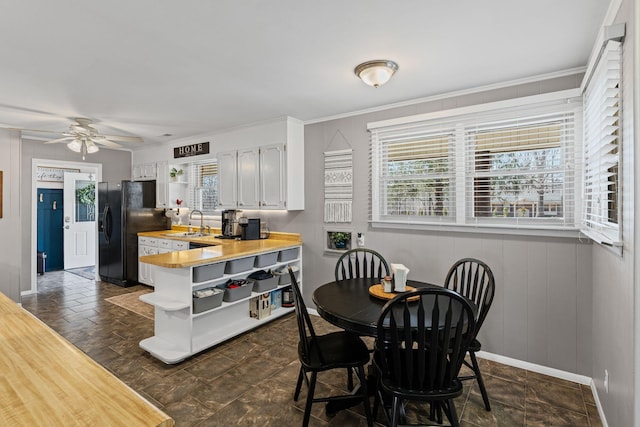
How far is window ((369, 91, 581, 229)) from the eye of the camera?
2686mm

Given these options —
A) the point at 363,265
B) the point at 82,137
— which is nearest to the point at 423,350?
the point at 363,265

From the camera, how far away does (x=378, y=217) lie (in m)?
3.67

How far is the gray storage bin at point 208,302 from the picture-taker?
2.96 metres

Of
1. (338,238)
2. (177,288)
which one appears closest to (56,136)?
(177,288)

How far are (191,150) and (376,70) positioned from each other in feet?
12.0

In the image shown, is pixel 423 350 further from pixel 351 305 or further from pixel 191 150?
pixel 191 150

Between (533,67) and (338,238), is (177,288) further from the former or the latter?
(533,67)

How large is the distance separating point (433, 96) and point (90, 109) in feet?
12.2

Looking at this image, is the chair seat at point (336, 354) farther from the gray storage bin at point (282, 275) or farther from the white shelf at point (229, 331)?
the gray storage bin at point (282, 275)

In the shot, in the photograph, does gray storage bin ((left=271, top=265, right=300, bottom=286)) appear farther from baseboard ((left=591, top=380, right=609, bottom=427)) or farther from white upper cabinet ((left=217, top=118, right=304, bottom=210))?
baseboard ((left=591, top=380, right=609, bottom=427))

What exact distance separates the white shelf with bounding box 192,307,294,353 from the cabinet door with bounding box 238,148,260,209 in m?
1.42

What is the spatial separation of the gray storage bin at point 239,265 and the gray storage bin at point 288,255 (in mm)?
512

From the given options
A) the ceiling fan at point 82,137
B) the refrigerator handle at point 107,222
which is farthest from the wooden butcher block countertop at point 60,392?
the refrigerator handle at point 107,222

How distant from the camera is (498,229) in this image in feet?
9.54
